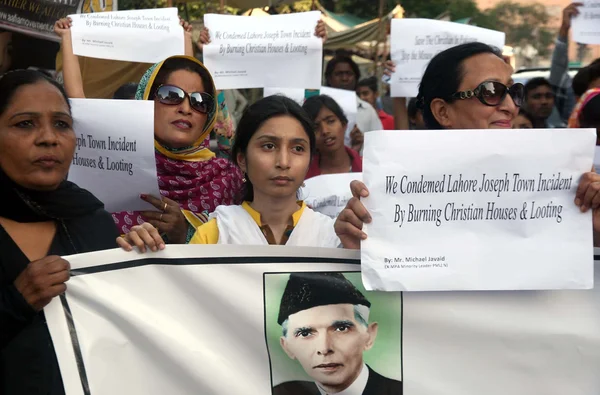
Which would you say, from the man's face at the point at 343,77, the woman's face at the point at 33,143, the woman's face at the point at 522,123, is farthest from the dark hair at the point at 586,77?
the woman's face at the point at 33,143

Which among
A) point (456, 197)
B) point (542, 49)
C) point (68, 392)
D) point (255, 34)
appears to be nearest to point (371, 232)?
point (456, 197)

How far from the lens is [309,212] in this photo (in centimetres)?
279

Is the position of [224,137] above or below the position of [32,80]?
below

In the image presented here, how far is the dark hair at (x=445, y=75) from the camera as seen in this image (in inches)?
107

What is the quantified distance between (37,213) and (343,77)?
5010 mm

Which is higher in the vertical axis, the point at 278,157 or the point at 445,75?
the point at 445,75

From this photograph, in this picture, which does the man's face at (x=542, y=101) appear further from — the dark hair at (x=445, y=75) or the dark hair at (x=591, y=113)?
the dark hair at (x=445, y=75)

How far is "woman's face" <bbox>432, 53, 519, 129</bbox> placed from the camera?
2635 millimetres

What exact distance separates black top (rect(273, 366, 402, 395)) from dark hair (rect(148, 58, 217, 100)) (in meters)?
1.56

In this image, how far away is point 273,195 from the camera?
276cm

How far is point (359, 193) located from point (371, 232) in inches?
4.3

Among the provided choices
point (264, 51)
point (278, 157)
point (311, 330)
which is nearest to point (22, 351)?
point (311, 330)

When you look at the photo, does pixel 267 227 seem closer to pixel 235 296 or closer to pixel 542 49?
pixel 235 296

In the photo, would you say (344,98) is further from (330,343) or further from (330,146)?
(330,343)
